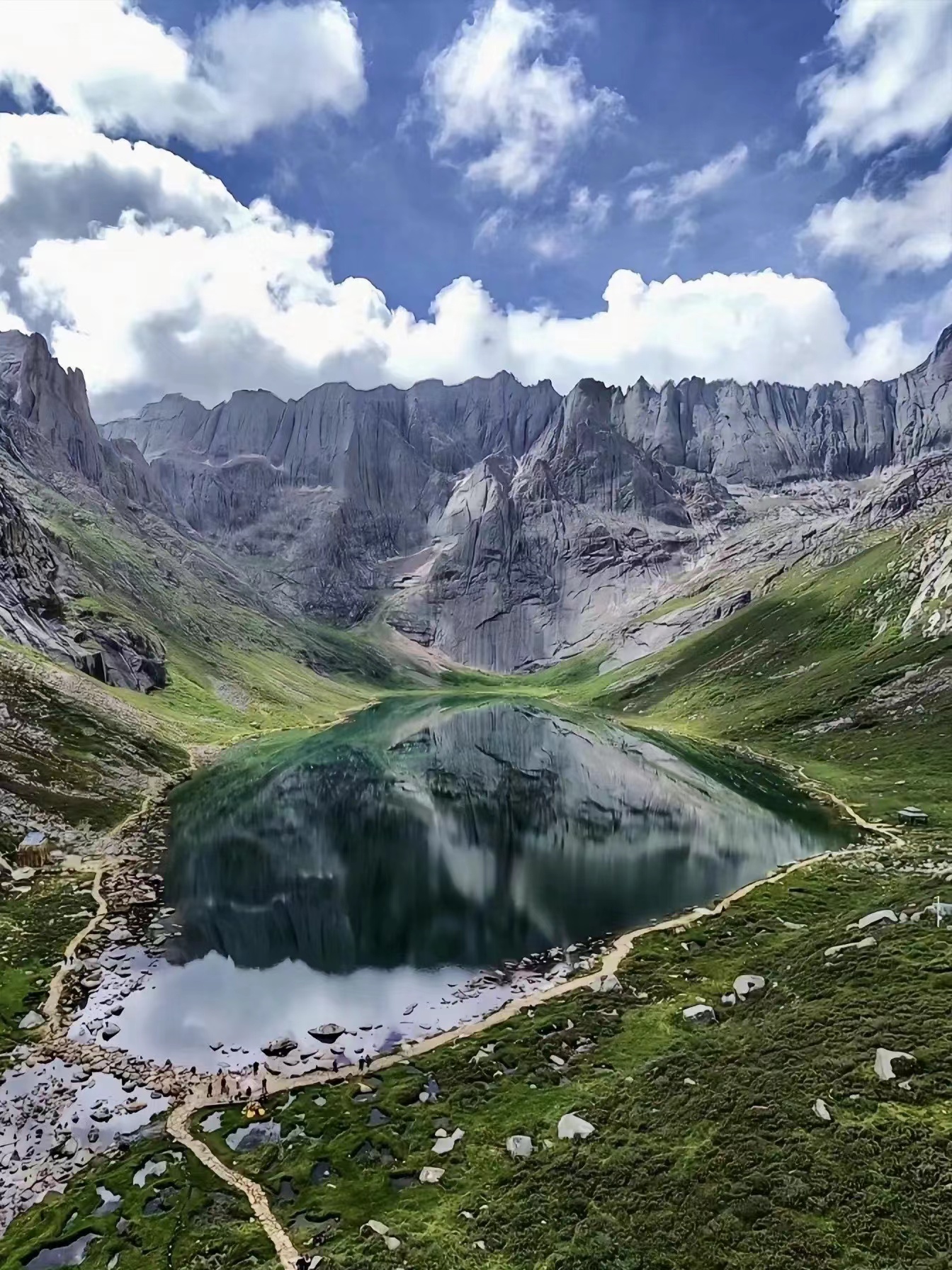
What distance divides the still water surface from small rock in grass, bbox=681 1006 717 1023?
883cm

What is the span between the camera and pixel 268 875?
55.1 metres

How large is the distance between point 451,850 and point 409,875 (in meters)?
8.13

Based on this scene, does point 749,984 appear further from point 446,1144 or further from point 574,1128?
point 446,1144

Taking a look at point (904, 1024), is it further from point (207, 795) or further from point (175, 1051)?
point (207, 795)

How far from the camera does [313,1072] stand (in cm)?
2809

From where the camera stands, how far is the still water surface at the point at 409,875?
34.1 meters

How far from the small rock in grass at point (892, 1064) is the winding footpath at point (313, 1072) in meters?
15.1

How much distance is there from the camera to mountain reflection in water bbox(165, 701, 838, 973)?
43250 mm

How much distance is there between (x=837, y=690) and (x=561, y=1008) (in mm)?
98914

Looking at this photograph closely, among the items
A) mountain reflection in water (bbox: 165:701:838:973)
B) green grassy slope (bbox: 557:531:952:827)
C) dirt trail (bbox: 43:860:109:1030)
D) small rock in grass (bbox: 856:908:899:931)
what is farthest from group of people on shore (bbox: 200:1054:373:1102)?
green grassy slope (bbox: 557:531:952:827)

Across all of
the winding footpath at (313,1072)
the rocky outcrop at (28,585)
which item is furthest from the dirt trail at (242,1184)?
the rocky outcrop at (28,585)

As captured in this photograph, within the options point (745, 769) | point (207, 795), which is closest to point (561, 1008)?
point (207, 795)

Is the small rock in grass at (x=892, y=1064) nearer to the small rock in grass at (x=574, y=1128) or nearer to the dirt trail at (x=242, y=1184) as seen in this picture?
the small rock in grass at (x=574, y=1128)

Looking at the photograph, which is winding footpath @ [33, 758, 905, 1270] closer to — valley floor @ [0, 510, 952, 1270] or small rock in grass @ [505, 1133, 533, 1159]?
valley floor @ [0, 510, 952, 1270]
